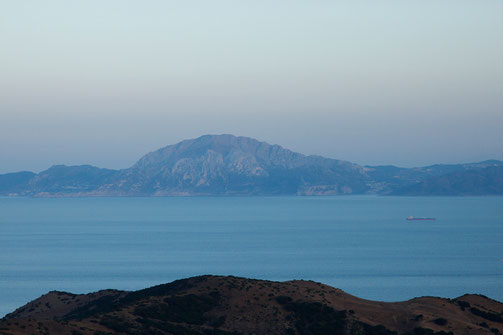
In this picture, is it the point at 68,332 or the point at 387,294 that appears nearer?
the point at 68,332

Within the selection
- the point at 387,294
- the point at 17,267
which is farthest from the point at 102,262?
the point at 387,294

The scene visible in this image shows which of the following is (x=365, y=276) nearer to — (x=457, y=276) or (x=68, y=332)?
(x=457, y=276)

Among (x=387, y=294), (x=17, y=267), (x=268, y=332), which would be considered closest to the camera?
(x=268, y=332)

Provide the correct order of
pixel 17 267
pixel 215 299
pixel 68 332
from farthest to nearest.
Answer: pixel 17 267 → pixel 215 299 → pixel 68 332

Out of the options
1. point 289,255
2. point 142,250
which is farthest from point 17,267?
point 289,255

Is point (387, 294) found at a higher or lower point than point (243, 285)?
lower

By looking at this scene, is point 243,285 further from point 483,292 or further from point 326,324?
point 483,292
